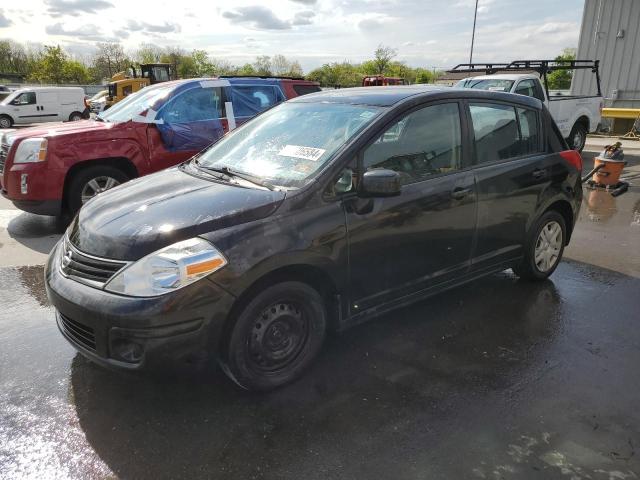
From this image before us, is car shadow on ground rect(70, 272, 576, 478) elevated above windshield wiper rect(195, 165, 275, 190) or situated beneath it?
situated beneath

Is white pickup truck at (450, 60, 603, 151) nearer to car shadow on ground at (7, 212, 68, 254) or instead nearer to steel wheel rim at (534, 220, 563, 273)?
steel wheel rim at (534, 220, 563, 273)

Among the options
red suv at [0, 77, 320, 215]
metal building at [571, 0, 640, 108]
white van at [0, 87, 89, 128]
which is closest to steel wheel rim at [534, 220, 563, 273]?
red suv at [0, 77, 320, 215]

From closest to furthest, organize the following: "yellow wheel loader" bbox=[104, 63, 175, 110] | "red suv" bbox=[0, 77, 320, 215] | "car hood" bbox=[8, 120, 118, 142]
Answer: "red suv" bbox=[0, 77, 320, 215] → "car hood" bbox=[8, 120, 118, 142] → "yellow wheel loader" bbox=[104, 63, 175, 110]

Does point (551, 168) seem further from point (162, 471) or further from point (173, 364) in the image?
point (162, 471)

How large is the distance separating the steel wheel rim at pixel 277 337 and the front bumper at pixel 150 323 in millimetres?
259

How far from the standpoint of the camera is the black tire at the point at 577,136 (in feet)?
42.3

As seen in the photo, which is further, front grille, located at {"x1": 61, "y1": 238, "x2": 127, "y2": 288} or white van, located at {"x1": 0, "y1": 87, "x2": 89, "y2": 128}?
white van, located at {"x1": 0, "y1": 87, "x2": 89, "y2": 128}

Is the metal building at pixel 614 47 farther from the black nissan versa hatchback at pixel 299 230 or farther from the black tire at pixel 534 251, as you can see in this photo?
the black nissan versa hatchback at pixel 299 230

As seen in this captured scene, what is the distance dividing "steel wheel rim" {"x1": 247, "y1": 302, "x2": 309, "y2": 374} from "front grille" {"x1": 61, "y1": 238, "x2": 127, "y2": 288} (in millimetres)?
804

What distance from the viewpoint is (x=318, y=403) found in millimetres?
2861

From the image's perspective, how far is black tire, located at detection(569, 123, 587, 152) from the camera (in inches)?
508

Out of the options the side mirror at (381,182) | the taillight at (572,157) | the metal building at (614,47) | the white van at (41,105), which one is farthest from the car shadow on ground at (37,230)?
the white van at (41,105)

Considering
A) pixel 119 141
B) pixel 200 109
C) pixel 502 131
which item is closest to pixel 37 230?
pixel 119 141

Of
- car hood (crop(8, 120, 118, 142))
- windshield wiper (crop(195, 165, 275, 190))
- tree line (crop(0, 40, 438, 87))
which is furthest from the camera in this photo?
tree line (crop(0, 40, 438, 87))
